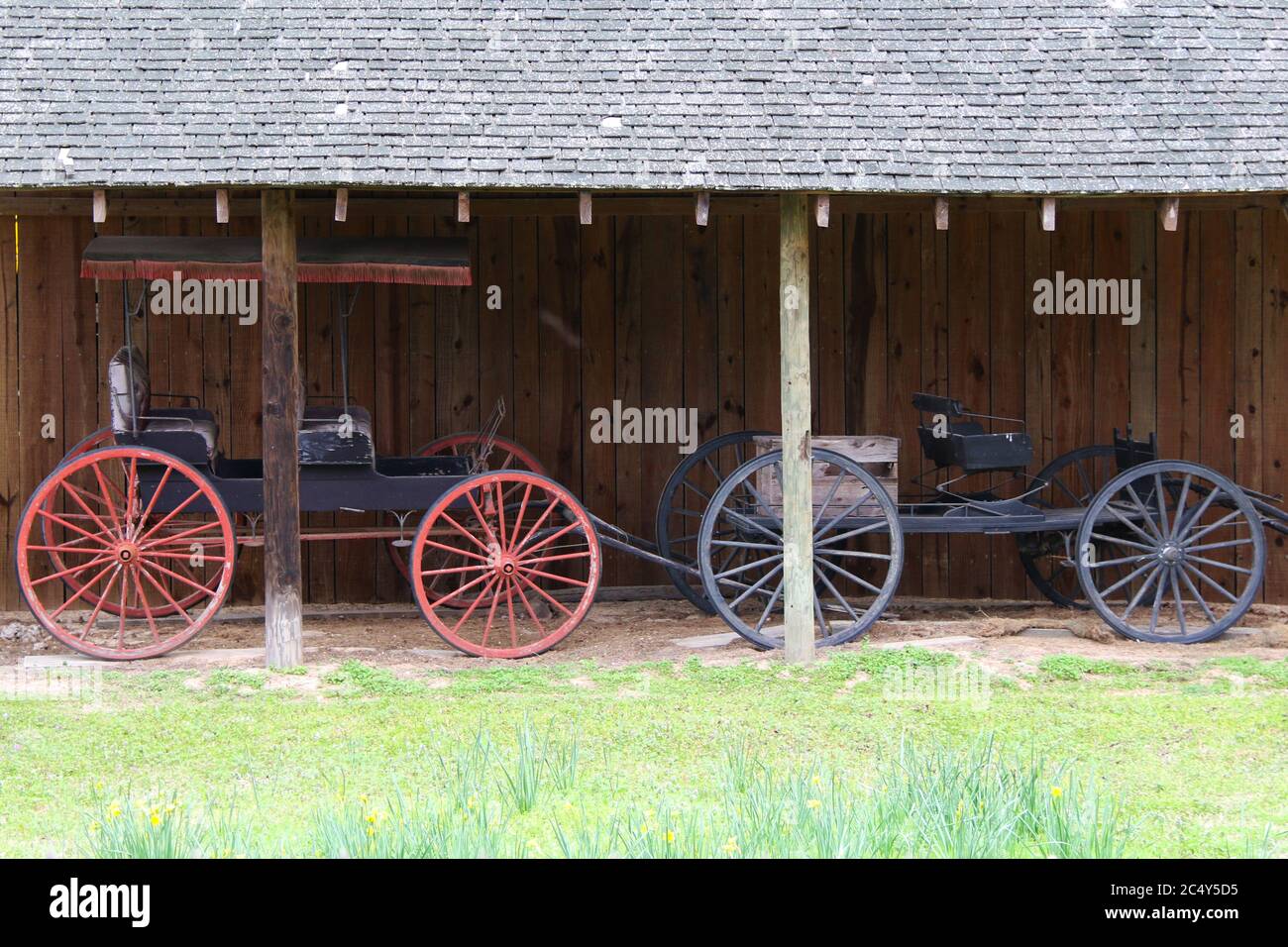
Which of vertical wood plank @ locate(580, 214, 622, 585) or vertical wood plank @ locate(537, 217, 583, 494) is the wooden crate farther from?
vertical wood plank @ locate(537, 217, 583, 494)

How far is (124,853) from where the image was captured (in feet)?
15.3

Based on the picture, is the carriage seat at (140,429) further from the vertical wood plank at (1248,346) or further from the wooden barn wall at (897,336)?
the vertical wood plank at (1248,346)

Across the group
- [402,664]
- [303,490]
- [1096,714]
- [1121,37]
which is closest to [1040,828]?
[1096,714]

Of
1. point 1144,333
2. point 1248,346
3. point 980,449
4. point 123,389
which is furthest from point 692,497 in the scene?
point 1248,346

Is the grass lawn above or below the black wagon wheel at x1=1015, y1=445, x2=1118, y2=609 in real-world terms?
below

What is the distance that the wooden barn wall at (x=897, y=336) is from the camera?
405 inches

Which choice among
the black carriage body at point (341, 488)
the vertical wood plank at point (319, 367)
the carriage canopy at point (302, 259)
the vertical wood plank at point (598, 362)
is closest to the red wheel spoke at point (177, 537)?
the black carriage body at point (341, 488)

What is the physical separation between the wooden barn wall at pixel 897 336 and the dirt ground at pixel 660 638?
0.51m

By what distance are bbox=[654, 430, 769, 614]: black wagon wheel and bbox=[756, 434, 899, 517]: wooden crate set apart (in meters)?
0.53

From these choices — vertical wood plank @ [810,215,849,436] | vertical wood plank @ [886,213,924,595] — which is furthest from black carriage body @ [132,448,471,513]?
vertical wood plank @ [886,213,924,595]

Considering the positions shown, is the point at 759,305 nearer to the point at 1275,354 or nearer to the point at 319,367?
the point at 319,367

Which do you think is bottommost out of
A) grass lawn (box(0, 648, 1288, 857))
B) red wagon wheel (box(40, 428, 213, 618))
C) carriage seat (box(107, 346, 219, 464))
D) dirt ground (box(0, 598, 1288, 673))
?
grass lawn (box(0, 648, 1288, 857))

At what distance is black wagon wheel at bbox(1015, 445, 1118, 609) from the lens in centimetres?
988

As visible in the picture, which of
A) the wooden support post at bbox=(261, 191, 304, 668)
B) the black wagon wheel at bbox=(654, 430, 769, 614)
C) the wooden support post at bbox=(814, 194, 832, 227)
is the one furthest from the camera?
the black wagon wheel at bbox=(654, 430, 769, 614)
